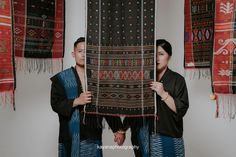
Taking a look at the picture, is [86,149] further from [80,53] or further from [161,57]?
[161,57]

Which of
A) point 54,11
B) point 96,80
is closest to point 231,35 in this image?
point 96,80

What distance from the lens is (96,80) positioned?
2020mm

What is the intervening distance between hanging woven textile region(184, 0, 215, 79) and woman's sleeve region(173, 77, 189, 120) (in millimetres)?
338

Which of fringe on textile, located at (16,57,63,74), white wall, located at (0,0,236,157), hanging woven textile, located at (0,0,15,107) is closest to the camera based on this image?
hanging woven textile, located at (0,0,15,107)

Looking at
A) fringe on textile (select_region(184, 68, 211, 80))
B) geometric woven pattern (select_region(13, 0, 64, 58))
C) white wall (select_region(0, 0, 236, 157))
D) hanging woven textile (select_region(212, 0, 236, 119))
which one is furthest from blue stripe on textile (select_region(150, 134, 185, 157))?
geometric woven pattern (select_region(13, 0, 64, 58))

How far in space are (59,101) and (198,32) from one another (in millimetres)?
1063

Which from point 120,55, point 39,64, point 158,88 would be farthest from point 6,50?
point 158,88

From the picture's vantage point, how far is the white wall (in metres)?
2.58

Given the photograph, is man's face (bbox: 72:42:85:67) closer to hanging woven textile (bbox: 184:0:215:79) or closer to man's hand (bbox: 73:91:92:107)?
man's hand (bbox: 73:91:92:107)

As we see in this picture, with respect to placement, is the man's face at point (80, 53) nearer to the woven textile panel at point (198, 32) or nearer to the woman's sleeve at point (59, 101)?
the woman's sleeve at point (59, 101)

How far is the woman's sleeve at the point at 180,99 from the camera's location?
1930 millimetres

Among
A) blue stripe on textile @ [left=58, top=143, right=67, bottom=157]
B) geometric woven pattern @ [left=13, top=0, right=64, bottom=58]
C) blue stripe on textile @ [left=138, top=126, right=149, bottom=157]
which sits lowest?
blue stripe on textile @ [left=58, top=143, right=67, bottom=157]

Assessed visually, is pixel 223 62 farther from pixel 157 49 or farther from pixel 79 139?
pixel 79 139

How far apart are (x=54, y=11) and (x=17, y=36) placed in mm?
368
